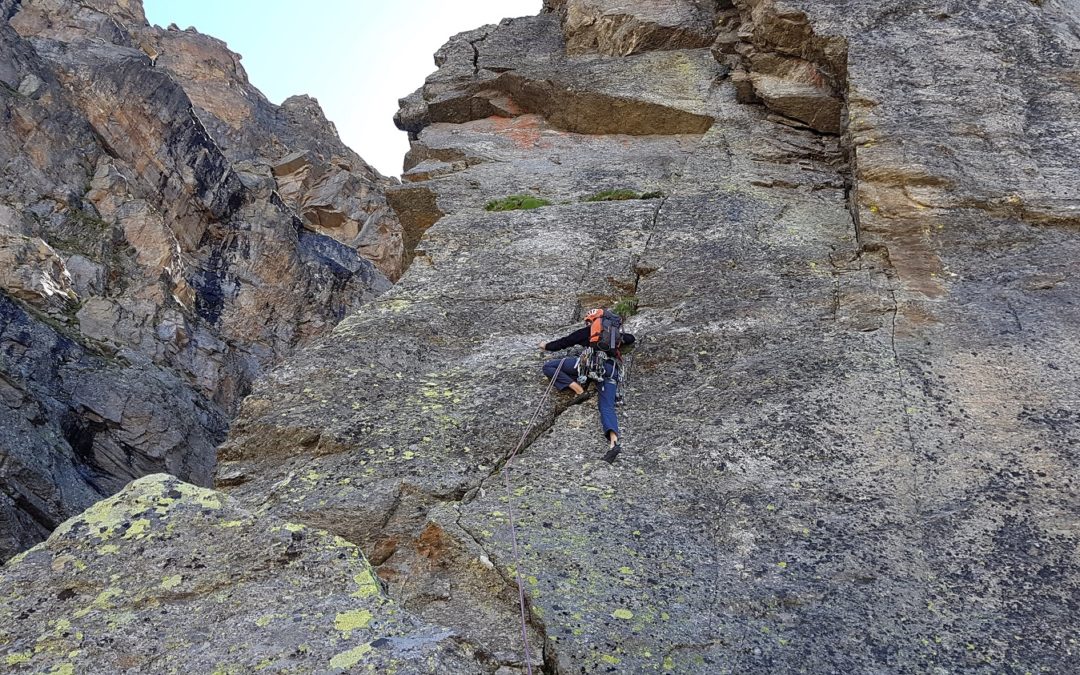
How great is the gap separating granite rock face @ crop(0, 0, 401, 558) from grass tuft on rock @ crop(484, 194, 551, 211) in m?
20.1

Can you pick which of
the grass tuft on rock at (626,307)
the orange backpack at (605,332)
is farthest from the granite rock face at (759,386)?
the orange backpack at (605,332)

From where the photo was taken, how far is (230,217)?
5628cm

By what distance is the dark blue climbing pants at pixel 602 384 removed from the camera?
8.66 meters

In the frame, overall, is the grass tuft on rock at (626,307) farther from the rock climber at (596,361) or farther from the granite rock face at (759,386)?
the rock climber at (596,361)

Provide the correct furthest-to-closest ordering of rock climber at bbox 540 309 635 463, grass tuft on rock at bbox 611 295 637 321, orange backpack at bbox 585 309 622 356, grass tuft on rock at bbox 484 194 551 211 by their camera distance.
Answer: grass tuft on rock at bbox 484 194 551 211 → grass tuft on rock at bbox 611 295 637 321 → orange backpack at bbox 585 309 622 356 → rock climber at bbox 540 309 635 463

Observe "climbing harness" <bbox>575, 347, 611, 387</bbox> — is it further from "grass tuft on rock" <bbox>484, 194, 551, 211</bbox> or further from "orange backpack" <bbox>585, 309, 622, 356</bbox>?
"grass tuft on rock" <bbox>484, 194, 551, 211</bbox>

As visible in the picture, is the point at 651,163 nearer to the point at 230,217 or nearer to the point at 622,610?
the point at 622,610

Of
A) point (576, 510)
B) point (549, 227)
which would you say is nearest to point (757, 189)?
point (549, 227)

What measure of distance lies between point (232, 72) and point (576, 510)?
282 ft

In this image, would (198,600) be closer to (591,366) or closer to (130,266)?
(591,366)

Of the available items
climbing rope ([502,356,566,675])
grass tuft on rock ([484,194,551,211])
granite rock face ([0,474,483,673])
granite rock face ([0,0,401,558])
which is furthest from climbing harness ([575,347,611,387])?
granite rock face ([0,0,401,558])

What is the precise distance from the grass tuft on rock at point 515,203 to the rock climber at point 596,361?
4507 millimetres

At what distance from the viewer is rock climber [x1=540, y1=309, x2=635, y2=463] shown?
358 inches

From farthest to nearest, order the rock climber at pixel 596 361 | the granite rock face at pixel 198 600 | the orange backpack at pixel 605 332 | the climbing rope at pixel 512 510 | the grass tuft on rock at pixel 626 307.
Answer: the grass tuft on rock at pixel 626 307 → the orange backpack at pixel 605 332 → the rock climber at pixel 596 361 → the climbing rope at pixel 512 510 → the granite rock face at pixel 198 600
